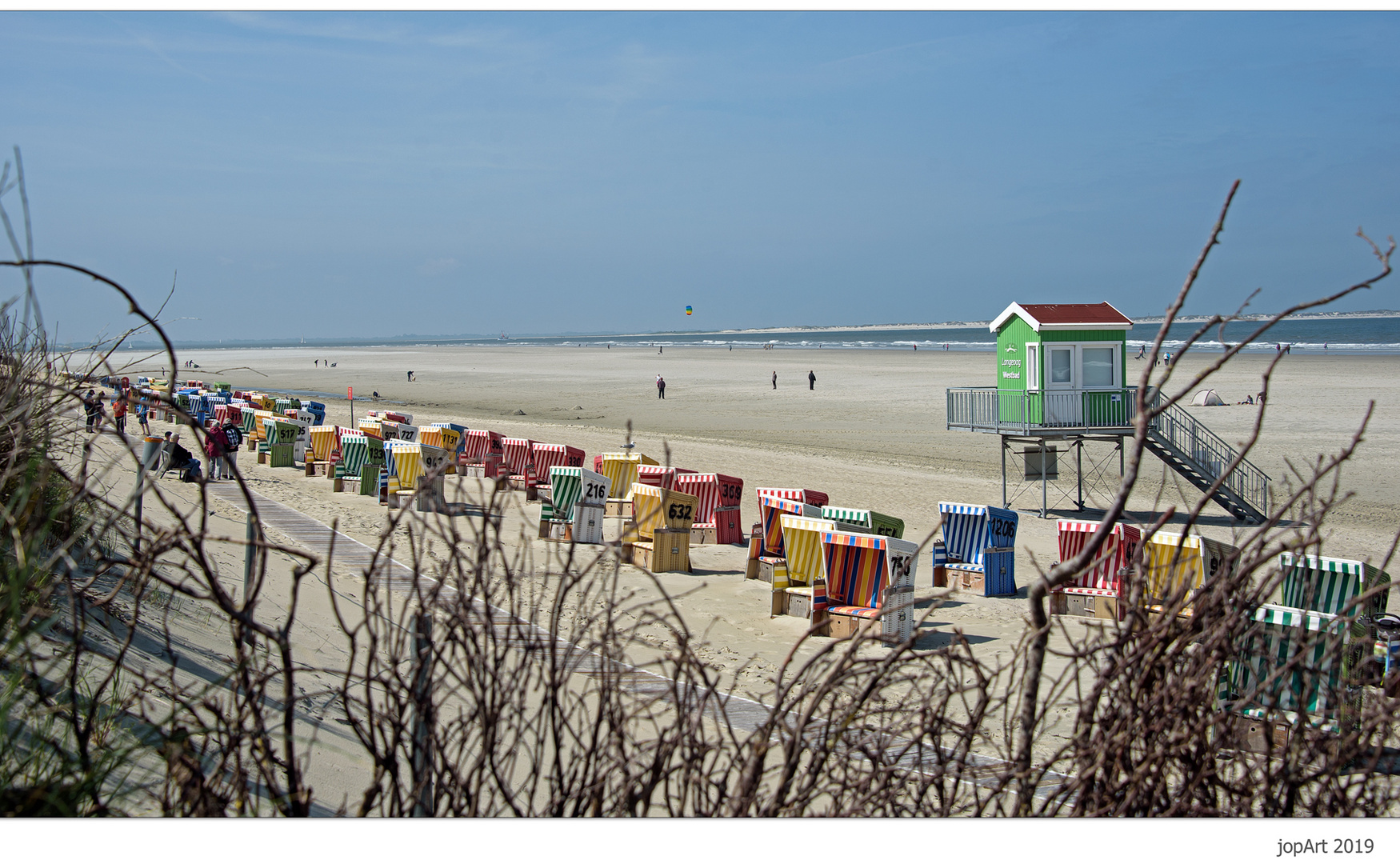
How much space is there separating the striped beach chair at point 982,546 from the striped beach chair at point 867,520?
729 mm

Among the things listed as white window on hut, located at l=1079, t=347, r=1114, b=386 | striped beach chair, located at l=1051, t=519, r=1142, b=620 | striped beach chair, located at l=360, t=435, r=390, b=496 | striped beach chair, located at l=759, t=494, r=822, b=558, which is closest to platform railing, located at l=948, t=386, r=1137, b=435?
white window on hut, located at l=1079, t=347, r=1114, b=386

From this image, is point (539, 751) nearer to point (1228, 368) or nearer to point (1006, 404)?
point (1006, 404)

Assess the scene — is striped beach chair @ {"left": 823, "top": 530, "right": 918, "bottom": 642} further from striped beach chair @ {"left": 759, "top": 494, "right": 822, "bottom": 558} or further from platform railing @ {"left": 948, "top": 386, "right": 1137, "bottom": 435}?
platform railing @ {"left": 948, "top": 386, "right": 1137, "bottom": 435}

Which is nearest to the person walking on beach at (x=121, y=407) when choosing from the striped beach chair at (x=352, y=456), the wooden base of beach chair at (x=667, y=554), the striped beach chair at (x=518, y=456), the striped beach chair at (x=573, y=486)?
the striped beach chair at (x=352, y=456)

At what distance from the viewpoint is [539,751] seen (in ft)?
8.29

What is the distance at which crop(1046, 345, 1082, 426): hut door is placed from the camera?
18844mm

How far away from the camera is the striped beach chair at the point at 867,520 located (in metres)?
11.8

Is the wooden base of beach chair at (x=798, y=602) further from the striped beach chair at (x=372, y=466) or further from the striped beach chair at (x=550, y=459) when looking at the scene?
the striped beach chair at (x=372, y=466)

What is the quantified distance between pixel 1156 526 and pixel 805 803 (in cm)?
145

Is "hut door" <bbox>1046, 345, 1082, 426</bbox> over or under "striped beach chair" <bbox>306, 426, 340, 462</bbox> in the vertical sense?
over

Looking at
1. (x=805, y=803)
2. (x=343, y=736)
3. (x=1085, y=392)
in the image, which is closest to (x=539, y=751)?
(x=805, y=803)

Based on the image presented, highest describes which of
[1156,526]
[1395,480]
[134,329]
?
[134,329]

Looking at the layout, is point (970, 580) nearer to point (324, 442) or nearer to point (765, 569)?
point (765, 569)

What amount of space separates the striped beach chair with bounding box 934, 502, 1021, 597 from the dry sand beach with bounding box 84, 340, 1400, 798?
259 millimetres
